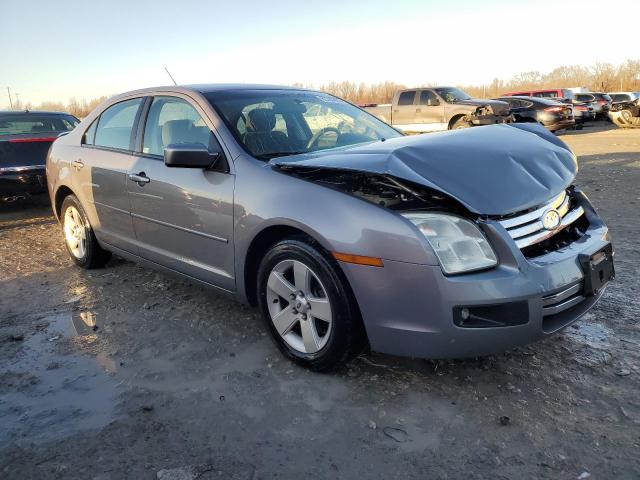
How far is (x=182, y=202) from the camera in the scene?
3.46 metres

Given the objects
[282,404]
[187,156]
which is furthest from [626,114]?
[282,404]

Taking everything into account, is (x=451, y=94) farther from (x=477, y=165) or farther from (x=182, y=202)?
(x=477, y=165)

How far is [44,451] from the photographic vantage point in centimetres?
236

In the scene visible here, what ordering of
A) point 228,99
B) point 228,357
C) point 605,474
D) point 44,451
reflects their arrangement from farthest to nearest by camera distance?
1. point 228,99
2. point 228,357
3. point 44,451
4. point 605,474

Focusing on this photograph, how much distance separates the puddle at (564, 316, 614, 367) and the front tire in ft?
4.12

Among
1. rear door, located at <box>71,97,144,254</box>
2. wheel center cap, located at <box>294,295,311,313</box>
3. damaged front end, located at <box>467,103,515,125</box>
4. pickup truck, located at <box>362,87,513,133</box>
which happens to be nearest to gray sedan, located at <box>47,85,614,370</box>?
wheel center cap, located at <box>294,295,311,313</box>

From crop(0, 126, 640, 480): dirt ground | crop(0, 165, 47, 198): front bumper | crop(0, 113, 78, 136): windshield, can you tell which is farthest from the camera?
crop(0, 113, 78, 136): windshield

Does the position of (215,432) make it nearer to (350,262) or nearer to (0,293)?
(350,262)

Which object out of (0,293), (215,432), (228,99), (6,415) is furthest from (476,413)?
(0,293)

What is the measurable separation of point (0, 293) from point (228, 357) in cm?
252

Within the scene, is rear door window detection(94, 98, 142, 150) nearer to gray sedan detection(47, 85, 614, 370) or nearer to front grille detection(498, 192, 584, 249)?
gray sedan detection(47, 85, 614, 370)

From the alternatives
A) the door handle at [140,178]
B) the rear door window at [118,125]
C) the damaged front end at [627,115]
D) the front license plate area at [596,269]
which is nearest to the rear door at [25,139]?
the rear door window at [118,125]

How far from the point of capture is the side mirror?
3115mm

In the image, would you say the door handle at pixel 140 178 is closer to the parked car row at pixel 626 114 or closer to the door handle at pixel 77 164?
the door handle at pixel 77 164
